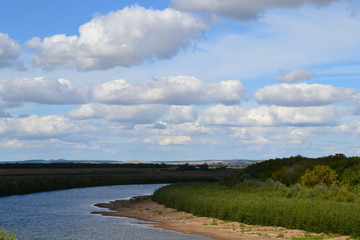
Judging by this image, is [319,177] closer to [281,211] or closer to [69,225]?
[281,211]

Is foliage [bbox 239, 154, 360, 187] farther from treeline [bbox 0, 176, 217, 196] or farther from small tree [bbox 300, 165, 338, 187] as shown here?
treeline [bbox 0, 176, 217, 196]

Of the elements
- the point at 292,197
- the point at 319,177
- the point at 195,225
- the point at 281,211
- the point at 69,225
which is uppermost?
the point at 319,177

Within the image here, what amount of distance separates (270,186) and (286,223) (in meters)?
22.2

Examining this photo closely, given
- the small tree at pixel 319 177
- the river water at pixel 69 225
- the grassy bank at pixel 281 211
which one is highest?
the small tree at pixel 319 177

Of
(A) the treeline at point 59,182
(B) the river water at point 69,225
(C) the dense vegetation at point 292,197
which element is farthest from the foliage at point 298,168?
(A) the treeline at point 59,182

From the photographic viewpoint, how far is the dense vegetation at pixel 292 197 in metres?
37.6

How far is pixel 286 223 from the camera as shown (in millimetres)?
40344

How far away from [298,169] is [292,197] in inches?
584

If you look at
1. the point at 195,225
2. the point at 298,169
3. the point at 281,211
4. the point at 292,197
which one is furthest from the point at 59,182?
the point at 281,211

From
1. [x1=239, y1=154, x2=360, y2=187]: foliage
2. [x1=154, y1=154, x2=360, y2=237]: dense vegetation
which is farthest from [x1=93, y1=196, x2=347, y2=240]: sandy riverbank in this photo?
[x1=239, y1=154, x2=360, y2=187]: foliage

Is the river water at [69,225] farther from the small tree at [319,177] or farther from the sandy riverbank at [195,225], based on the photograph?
the small tree at [319,177]

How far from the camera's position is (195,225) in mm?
47000

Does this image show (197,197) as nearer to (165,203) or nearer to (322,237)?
(165,203)

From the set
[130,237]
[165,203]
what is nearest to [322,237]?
[130,237]
